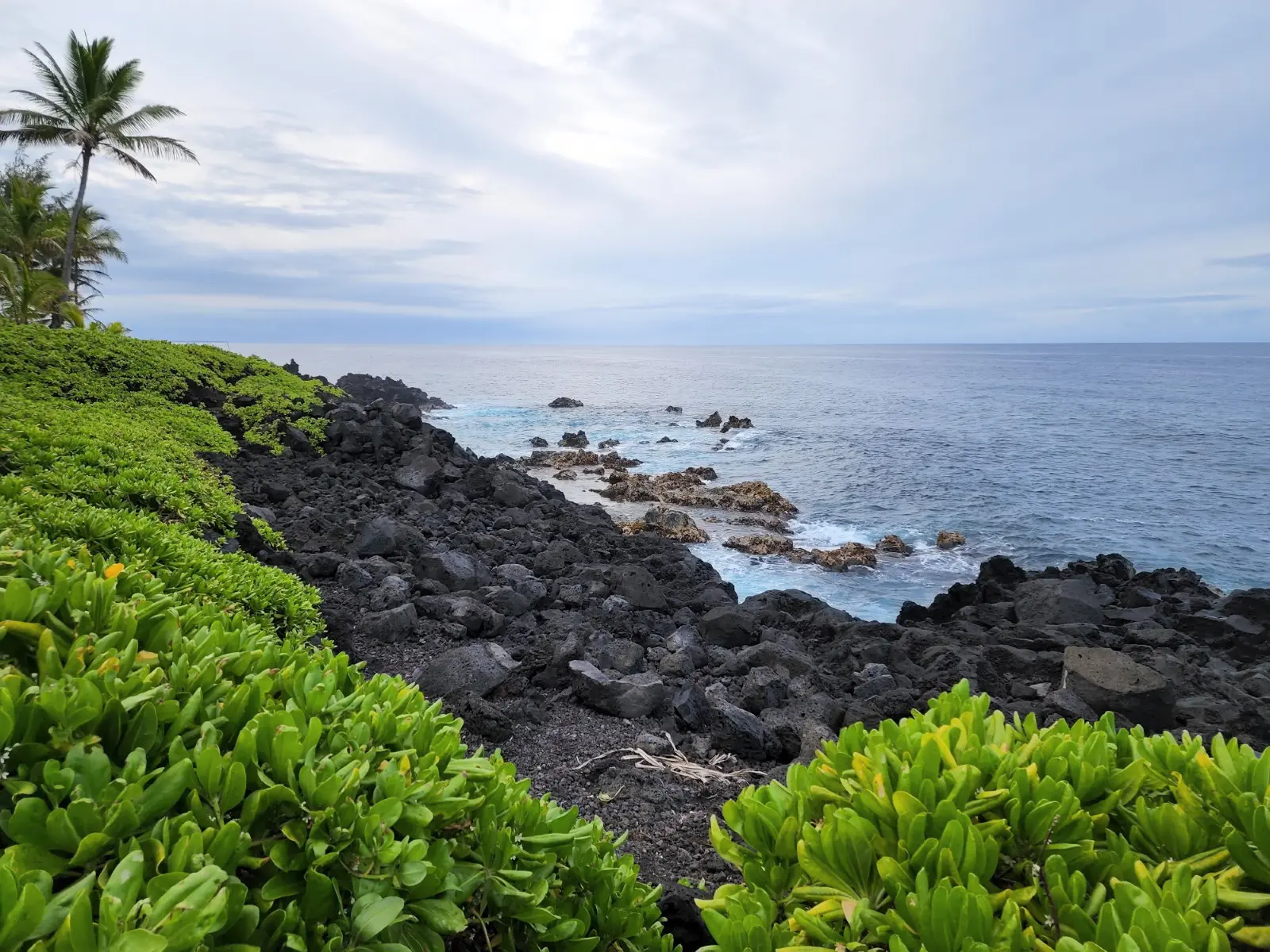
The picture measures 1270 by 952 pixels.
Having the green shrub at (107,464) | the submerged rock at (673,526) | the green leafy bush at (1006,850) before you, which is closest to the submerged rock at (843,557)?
the submerged rock at (673,526)

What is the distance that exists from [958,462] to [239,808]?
107ft

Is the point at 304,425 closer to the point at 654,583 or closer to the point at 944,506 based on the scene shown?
the point at 654,583

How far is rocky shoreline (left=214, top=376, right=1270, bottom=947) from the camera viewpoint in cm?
485

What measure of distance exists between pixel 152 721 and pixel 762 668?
18.7ft

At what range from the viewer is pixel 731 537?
1961 centimetres

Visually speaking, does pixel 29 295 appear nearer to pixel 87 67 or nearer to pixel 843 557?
pixel 87 67

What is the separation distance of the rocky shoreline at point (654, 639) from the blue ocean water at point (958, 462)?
3779 mm

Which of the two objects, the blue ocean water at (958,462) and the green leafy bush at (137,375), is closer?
the green leafy bush at (137,375)

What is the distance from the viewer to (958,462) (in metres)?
30.5

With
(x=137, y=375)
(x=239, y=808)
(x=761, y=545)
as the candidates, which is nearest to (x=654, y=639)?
(x=239, y=808)

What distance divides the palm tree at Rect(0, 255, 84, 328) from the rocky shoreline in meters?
13.4

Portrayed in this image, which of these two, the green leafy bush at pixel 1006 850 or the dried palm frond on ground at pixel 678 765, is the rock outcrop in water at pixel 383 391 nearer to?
the dried palm frond on ground at pixel 678 765

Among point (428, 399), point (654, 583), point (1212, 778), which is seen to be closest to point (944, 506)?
point (654, 583)

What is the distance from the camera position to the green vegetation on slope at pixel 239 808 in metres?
1.29
